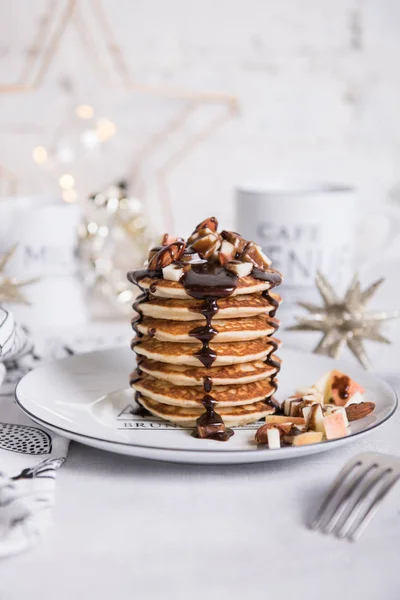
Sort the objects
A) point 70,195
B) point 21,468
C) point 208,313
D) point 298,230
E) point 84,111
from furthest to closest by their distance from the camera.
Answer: point 70,195, point 84,111, point 298,230, point 208,313, point 21,468

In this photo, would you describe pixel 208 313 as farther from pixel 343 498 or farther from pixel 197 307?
pixel 343 498

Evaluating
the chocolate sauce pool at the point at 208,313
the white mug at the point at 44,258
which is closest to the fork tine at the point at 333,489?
the chocolate sauce pool at the point at 208,313

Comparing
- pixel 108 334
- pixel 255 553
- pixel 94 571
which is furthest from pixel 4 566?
pixel 108 334

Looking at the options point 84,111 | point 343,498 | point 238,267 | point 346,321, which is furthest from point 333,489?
point 84,111

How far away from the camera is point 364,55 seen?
2.34 meters

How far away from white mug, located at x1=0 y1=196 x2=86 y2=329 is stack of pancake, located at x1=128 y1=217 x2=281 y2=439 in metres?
0.66

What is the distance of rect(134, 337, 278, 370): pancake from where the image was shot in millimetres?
1118

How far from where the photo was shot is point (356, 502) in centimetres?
89

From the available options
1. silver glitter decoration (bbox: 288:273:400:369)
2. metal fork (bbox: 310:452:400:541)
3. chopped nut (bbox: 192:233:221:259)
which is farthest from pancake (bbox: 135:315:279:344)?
silver glitter decoration (bbox: 288:273:400:369)

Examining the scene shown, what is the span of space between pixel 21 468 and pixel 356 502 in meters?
0.42

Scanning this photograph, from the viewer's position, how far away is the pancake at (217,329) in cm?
112

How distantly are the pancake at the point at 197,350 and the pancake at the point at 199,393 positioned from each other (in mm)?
41

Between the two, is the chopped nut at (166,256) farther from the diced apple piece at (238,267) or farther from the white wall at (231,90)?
the white wall at (231,90)

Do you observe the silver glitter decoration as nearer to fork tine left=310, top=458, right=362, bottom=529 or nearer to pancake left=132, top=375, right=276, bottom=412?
pancake left=132, top=375, right=276, bottom=412
